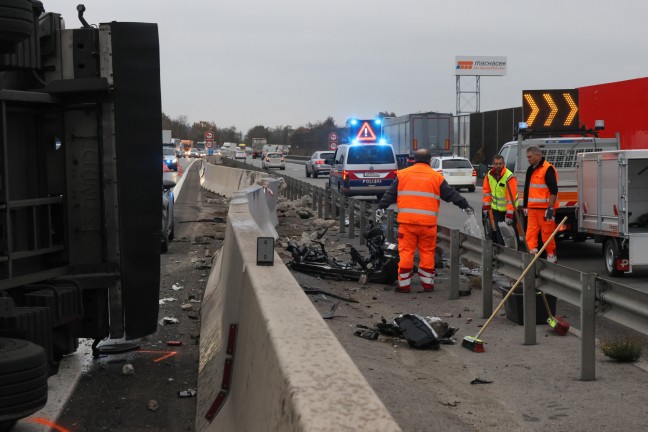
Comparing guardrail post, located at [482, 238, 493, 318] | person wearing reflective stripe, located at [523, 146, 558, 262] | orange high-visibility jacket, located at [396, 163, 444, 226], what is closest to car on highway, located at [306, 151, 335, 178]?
person wearing reflective stripe, located at [523, 146, 558, 262]

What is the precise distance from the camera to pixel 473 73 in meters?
106

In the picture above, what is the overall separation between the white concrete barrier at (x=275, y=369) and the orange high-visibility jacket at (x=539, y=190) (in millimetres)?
7107

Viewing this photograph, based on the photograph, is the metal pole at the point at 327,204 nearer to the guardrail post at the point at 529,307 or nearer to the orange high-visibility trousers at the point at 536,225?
the orange high-visibility trousers at the point at 536,225

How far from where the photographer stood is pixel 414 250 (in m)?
12.0

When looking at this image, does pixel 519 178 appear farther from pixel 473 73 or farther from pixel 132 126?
pixel 473 73

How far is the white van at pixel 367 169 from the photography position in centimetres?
2997

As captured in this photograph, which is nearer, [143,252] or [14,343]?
[14,343]

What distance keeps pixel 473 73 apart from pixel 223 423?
10386cm

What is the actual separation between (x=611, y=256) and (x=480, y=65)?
100132mm

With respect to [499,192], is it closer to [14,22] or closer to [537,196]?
[537,196]

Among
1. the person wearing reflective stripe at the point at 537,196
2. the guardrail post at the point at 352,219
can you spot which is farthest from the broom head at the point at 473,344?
the guardrail post at the point at 352,219

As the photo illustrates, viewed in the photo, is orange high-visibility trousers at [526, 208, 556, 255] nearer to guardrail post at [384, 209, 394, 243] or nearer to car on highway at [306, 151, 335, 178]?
guardrail post at [384, 209, 394, 243]

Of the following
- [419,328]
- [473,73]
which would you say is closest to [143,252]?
[419,328]

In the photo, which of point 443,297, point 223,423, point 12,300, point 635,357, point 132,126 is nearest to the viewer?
point 223,423
